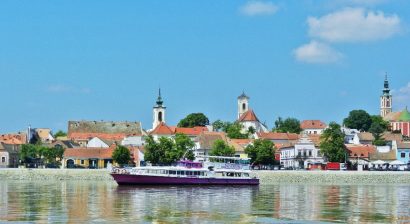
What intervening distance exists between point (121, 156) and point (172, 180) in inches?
1503

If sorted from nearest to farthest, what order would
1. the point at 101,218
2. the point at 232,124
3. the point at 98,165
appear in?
the point at 101,218
the point at 98,165
the point at 232,124

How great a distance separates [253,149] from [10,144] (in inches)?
1954

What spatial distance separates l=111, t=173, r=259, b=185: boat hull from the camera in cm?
8919

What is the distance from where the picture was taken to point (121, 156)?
127375 mm

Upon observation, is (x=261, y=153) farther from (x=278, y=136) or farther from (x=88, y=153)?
(x=278, y=136)

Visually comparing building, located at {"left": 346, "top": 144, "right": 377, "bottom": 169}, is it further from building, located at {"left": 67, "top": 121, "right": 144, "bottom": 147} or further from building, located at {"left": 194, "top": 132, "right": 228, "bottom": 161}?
building, located at {"left": 67, "top": 121, "right": 144, "bottom": 147}

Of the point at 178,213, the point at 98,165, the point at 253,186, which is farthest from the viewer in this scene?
the point at 98,165

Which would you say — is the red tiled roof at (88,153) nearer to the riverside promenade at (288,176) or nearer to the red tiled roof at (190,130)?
the riverside promenade at (288,176)

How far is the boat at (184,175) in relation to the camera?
294ft

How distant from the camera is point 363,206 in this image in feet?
183

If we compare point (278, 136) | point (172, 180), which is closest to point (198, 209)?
point (172, 180)

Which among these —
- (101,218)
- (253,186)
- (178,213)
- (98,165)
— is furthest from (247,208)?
(98,165)

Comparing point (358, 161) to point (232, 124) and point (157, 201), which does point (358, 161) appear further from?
point (157, 201)

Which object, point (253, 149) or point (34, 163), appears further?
point (34, 163)
